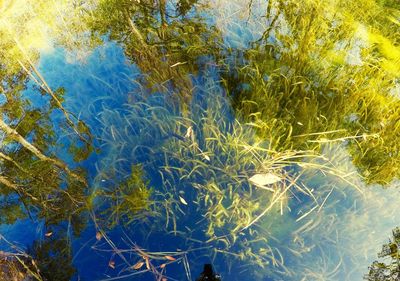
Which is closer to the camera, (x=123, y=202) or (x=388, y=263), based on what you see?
(x=388, y=263)

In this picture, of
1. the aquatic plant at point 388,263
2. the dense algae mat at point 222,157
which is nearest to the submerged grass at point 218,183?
the dense algae mat at point 222,157

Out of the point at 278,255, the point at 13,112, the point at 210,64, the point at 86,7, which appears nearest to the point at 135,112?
the point at 210,64

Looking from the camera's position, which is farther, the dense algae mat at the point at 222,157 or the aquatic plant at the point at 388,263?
the dense algae mat at the point at 222,157

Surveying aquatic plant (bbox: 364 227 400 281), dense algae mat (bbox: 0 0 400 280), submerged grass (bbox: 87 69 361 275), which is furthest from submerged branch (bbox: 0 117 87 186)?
aquatic plant (bbox: 364 227 400 281)

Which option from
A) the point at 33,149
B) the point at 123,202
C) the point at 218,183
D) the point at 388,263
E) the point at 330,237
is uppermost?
the point at 33,149

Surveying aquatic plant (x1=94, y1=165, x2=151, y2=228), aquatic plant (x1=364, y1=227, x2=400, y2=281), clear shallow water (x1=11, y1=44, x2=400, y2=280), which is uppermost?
aquatic plant (x1=94, y1=165, x2=151, y2=228)

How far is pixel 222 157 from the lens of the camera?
1.86 metres

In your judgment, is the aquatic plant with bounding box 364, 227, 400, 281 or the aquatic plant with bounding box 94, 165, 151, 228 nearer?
the aquatic plant with bounding box 364, 227, 400, 281

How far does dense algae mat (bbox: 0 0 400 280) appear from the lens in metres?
1.75

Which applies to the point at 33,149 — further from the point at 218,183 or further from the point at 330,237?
the point at 330,237

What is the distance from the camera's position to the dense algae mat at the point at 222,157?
Result: 5.75 ft

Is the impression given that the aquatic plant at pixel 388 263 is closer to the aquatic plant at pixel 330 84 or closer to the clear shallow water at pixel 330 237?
the clear shallow water at pixel 330 237

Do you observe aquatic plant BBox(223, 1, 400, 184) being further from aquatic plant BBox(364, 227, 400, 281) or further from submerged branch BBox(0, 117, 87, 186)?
submerged branch BBox(0, 117, 87, 186)

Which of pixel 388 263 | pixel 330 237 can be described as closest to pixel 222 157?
pixel 330 237
